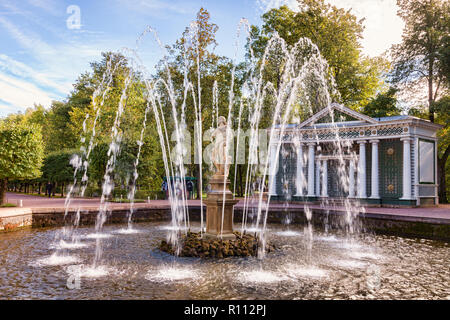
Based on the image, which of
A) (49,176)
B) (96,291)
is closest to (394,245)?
(96,291)

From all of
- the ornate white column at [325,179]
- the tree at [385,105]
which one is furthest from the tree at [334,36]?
the ornate white column at [325,179]

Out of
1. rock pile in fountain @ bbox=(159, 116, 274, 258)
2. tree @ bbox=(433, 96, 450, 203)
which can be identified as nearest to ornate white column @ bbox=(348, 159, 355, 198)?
tree @ bbox=(433, 96, 450, 203)

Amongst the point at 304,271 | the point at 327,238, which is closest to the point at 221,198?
the point at 304,271

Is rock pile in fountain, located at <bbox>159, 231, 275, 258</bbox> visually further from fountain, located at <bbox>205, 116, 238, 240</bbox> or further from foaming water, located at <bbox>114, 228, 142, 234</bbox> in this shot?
foaming water, located at <bbox>114, 228, 142, 234</bbox>

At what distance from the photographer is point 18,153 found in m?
19.9

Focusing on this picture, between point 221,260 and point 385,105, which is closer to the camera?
point 221,260

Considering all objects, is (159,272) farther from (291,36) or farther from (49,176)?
(49,176)

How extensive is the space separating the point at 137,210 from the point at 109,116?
1836 cm

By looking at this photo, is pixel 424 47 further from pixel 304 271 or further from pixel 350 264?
pixel 304 271

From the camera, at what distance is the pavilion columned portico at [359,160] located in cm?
2239

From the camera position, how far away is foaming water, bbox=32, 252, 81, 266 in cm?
851

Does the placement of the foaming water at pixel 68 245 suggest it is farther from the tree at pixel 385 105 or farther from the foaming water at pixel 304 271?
the tree at pixel 385 105

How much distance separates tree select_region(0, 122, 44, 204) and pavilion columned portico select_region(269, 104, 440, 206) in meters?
14.6

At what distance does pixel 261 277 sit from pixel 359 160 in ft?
62.2
